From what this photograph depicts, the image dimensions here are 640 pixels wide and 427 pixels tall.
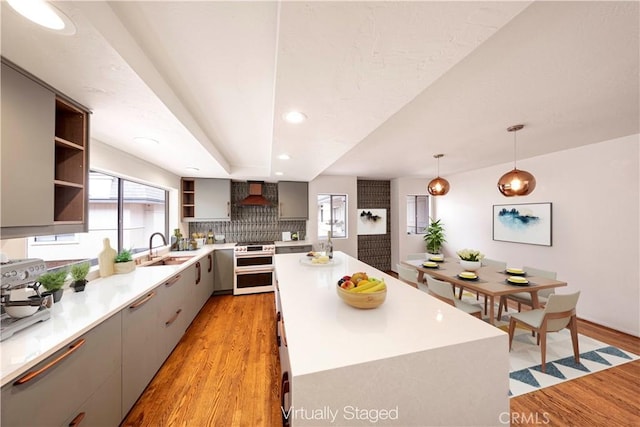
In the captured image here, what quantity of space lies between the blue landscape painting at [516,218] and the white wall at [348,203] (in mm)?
2732

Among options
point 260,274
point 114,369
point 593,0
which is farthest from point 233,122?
point 260,274

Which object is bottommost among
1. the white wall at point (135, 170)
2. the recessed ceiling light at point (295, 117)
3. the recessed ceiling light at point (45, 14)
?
the white wall at point (135, 170)

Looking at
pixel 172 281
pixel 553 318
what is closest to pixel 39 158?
pixel 172 281

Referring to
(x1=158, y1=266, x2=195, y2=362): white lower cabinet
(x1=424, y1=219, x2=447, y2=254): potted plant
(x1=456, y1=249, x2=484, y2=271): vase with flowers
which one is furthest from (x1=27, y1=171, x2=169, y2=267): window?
(x1=424, y1=219, x2=447, y2=254): potted plant

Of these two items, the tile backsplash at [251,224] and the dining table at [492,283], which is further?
the tile backsplash at [251,224]

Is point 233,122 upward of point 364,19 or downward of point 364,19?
upward

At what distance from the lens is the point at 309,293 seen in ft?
5.00

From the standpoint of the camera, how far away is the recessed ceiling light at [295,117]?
1562mm

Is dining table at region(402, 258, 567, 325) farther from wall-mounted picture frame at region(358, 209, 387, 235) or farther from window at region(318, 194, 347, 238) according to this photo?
wall-mounted picture frame at region(358, 209, 387, 235)

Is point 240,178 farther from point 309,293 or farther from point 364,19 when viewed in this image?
point 364,19

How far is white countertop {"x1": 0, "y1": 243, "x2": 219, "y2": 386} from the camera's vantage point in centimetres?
89

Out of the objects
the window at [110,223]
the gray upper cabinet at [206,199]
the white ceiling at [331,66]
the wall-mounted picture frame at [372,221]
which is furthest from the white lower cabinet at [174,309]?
the wall-mounted picture frame at [372,221]

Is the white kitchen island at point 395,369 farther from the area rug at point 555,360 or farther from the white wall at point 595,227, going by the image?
the white wall at point 595,227

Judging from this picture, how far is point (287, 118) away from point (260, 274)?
3.08m
